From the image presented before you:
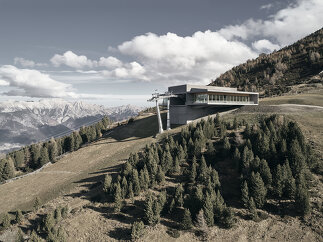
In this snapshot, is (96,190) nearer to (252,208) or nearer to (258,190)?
(252,208)

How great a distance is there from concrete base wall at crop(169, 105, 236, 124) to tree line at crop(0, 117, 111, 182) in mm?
49077

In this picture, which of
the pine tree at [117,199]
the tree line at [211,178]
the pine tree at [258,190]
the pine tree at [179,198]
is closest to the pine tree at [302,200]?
the tree line at [211,178]

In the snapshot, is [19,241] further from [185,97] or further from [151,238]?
[185,97]

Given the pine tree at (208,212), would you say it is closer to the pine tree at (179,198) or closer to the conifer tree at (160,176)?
the pine tree at (179,198)

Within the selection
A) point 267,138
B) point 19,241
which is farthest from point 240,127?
point 19,241

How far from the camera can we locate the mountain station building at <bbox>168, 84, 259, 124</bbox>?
63.9 metres

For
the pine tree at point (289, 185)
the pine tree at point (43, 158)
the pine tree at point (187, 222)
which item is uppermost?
the pine tree at point (289, 185)

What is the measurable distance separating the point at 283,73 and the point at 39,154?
152 metres

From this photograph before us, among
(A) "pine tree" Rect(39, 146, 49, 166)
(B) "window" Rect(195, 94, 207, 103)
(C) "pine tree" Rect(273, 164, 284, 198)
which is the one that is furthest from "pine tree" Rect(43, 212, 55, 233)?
(A) "pine tree" Rect(39, 146, 49, 166)

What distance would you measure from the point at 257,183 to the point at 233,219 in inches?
244

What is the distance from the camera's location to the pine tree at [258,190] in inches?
1178

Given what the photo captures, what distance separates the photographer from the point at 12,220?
41.0m

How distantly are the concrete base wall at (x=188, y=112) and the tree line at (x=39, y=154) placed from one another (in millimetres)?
49077

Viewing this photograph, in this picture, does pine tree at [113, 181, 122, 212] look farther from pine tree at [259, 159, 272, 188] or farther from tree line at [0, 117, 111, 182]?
tree line at [0, 117, 111, 182]
